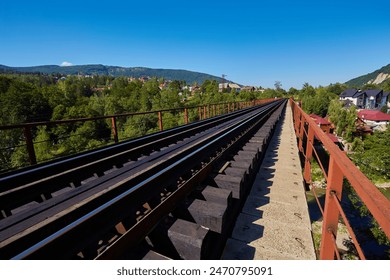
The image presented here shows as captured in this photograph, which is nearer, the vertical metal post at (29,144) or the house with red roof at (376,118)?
the vertical metal post at (29,144)

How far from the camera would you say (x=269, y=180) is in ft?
15.0

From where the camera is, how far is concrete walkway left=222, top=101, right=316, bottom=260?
2430 mm

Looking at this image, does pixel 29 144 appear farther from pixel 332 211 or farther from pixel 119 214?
pixel 332 211

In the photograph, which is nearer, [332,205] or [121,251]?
[121,251]

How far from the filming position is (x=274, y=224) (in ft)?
9.73

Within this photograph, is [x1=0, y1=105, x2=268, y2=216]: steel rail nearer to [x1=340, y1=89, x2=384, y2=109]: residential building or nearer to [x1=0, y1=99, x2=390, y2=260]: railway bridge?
[x1=0, y1=99, x2=390, y2=260]: railway bridge

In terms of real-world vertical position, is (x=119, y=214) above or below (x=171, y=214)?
above

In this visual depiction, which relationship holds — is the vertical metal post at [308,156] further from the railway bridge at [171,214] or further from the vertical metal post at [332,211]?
the vertical metal post at [332,211]

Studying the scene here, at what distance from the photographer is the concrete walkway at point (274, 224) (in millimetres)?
2430

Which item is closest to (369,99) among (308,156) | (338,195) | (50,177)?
(308,156)

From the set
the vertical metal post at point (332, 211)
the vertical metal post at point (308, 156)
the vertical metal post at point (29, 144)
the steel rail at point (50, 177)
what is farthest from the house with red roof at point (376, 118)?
the vertical metal post at point (29, 144)
